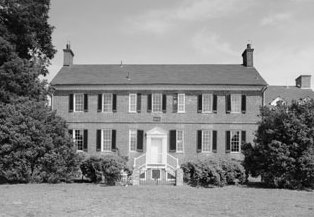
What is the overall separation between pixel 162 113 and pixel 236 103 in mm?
5836

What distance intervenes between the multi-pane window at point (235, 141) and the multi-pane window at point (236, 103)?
1712 millimetres

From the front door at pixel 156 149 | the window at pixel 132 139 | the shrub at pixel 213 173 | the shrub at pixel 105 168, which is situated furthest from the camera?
the window at pixel 132 139

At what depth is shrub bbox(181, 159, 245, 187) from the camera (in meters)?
17.6

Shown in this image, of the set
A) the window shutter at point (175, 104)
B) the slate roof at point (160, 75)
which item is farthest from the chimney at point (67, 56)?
the window shutter at point (175, 104)

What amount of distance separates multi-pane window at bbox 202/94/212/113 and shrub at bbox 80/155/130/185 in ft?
37.5

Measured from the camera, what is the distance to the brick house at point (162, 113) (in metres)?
27.7

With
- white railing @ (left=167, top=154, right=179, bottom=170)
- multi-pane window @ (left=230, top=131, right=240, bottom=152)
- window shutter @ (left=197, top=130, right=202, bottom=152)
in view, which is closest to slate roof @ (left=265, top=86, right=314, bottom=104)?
multi-pane window @ (left=230, top=131, right=240, bottom=152)

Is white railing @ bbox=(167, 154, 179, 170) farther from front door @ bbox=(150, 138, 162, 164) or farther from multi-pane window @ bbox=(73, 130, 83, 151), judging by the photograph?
multi-pane window @ bbox=(73, 130, 83, 151)

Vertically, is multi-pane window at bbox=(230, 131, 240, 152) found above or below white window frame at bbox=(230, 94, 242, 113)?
below

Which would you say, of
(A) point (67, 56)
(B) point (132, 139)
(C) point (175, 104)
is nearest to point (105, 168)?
(B) point (132, 139)

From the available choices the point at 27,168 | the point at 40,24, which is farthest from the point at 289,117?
the point at 40,24

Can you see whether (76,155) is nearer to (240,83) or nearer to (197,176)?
(197,176)

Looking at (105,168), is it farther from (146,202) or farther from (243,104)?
(243,104)

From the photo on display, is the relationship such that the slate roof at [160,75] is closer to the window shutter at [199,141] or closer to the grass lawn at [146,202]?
the window shutter at [199,141]
